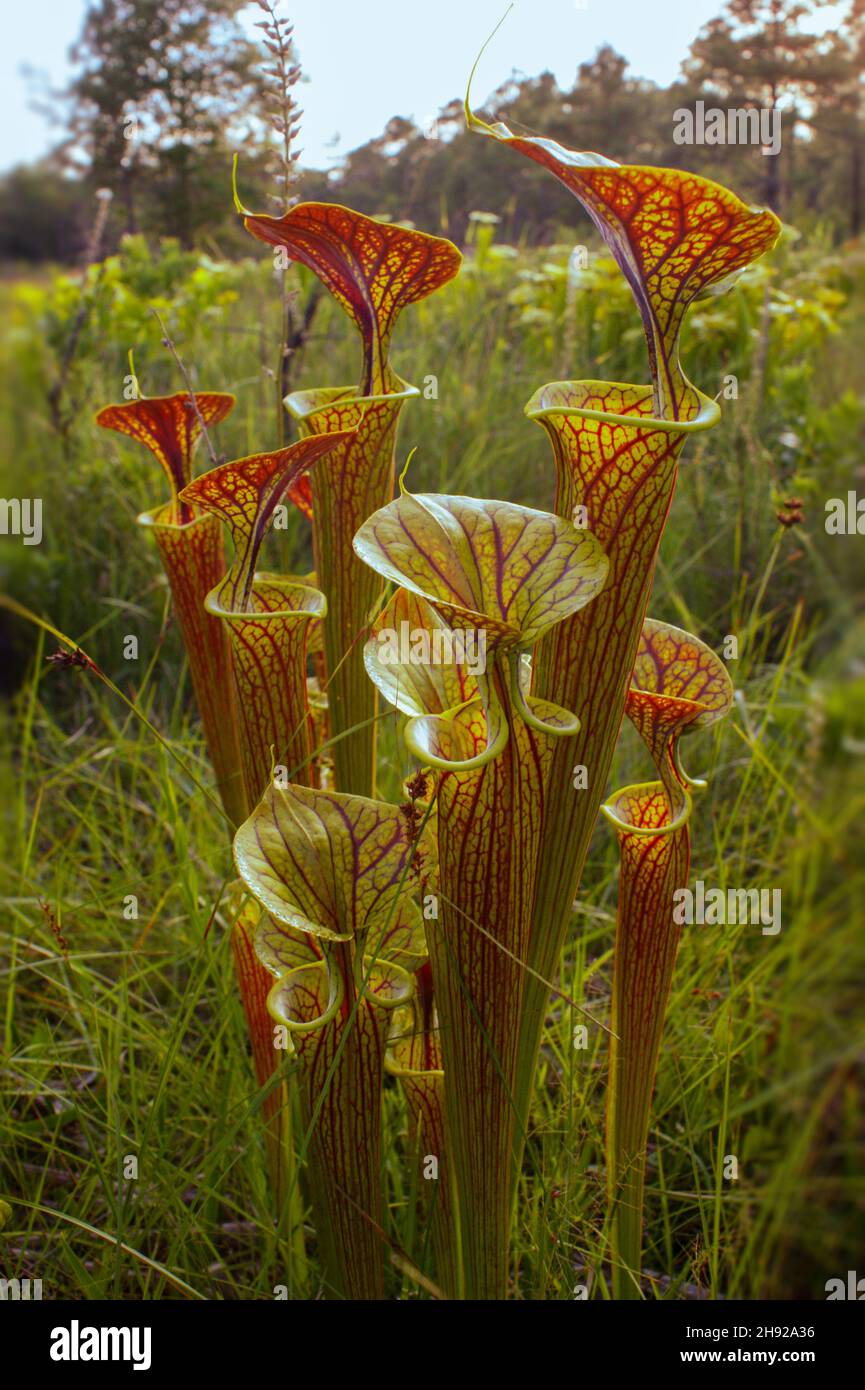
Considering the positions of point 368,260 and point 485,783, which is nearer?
point 485,783

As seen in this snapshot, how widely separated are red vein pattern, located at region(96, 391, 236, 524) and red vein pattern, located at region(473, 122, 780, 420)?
0.68 meters

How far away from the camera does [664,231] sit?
838mm

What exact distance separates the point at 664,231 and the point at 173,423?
0.81m

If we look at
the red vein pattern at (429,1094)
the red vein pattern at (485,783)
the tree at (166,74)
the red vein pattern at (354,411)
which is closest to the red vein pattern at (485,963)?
the red vein pattern at (485,783)

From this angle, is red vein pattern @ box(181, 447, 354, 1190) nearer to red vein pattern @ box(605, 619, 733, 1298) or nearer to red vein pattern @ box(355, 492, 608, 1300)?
red vein pattern @ box(355, 492, 608, 1300)

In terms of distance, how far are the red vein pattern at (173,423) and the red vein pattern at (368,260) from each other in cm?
30

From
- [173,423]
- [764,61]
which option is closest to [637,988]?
[173,423]

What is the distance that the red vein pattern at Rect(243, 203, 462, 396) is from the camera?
3.38 feet

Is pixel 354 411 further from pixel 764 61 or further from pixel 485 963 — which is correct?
pixel 764 61

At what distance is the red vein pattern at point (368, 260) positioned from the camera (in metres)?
1.03

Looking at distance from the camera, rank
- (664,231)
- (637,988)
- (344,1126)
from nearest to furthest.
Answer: (664,231) → (344,1126) → (637,988)

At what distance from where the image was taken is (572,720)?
0.88m

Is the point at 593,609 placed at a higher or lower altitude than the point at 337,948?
higher

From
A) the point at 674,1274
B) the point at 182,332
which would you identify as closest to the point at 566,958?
the point at 674,1274
